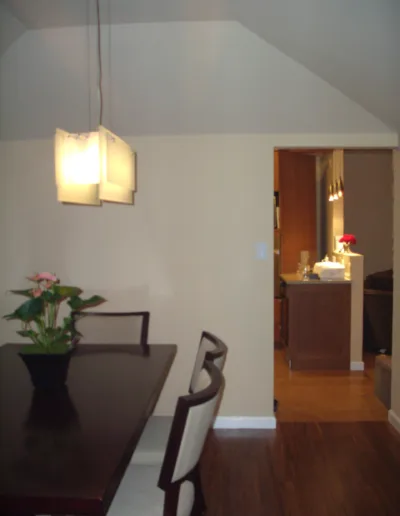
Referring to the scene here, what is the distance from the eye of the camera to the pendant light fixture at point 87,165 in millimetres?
1877

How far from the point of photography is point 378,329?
5367 millimetres

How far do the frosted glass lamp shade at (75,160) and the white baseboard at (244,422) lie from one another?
2.16 metres

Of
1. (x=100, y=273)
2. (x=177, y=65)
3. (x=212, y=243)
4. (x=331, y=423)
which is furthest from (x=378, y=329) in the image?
(x=177, y=65)

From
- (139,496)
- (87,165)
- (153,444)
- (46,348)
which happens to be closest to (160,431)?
(153,444)

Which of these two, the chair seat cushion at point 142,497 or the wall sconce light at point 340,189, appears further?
the wall sconce light at point 340,189

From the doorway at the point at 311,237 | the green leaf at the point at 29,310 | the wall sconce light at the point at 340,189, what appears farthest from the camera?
the wall sconce light at the point at 340,189

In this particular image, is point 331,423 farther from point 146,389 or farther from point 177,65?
point 177,65

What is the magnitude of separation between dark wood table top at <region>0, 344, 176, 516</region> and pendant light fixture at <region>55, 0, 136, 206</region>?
2.68ft

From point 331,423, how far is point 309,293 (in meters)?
1.50

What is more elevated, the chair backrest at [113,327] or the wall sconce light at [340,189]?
the wall sconce light at [340,189]

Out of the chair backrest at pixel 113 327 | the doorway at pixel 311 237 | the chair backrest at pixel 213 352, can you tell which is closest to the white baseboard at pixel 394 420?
the doorway at pixel 311 237

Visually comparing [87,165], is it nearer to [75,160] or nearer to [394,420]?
[75,160]

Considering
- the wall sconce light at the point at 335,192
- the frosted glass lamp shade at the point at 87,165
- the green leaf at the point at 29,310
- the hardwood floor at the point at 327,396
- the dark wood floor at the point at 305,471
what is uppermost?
the wall sconce light at the point at 335,192

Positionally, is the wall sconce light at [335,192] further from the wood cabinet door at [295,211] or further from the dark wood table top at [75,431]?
the dark wood table top at [75,431]
